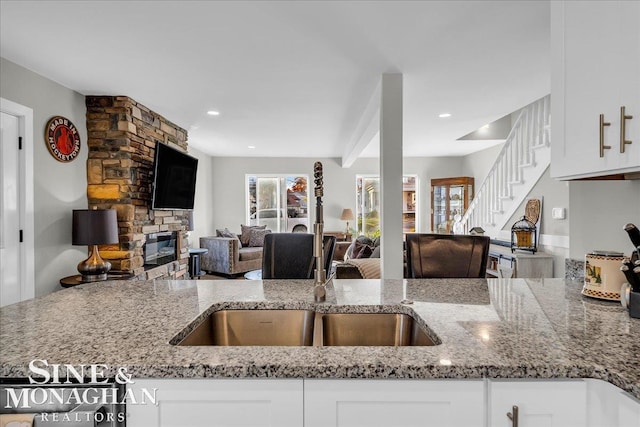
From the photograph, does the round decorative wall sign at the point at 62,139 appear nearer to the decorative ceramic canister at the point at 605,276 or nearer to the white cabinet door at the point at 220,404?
the white cabinet door at the point at 220,404

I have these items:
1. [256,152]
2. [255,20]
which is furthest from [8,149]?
[256,152]

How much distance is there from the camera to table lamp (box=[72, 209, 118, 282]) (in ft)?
10.3

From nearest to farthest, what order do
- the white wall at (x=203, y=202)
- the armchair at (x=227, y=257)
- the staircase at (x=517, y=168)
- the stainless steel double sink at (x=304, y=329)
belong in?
the stainless steel double sink at (x=304, y=329)
the staircase at (x=517, y=168)
the armchair at (x=227, y=257)
the white wall at (x=203, y=202)

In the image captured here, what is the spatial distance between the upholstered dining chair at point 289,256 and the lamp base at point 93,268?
6.41ft

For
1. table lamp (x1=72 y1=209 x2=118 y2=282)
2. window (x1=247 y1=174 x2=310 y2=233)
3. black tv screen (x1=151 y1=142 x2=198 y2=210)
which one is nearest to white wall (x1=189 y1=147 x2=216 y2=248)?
window (x1=247 y1=174 x2=310 y2=233)

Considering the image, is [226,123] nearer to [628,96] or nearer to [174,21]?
[174,21]

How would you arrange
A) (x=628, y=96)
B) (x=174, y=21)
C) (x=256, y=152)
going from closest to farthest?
(x=628, y=96) → (x=174, y=21) → (x=256, y=152)

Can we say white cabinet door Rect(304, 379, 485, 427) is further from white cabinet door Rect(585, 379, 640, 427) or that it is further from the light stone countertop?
white cabinet door Rect(585, 379, 640, 427)

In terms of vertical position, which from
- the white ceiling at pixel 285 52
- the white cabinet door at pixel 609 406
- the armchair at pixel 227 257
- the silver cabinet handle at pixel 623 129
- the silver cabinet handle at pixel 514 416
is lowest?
the armchair at pixel 227 257

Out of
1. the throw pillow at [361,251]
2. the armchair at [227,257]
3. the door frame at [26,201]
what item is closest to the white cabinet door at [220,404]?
the door frame at [26,201]

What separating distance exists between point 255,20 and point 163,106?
7.58ft

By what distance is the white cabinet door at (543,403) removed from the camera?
75cm

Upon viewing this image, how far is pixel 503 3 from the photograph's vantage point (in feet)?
6.91

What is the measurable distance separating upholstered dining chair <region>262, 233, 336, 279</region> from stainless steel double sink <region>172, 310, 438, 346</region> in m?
0.81
